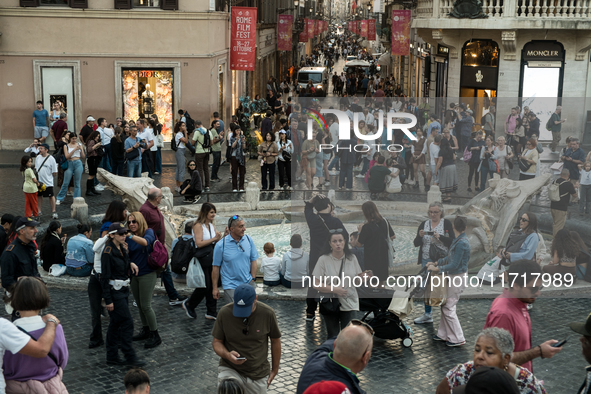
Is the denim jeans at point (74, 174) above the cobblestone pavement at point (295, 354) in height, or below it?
above

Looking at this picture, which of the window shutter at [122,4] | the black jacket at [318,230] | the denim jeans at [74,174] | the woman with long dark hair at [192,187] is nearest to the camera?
the black jacket at [318,230]

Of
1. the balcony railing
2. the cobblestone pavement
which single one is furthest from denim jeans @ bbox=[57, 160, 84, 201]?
the balcony railing

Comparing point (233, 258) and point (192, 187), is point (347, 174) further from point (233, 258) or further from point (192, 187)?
point (192, 187)

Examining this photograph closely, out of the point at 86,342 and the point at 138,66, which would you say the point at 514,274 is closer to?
the point at 86,342

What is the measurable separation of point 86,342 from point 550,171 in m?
5.82

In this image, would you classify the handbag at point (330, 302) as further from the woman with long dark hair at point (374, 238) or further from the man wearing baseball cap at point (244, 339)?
the man wearing baseball cap at point (244, 339)

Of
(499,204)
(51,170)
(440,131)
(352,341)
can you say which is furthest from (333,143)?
(51,170)

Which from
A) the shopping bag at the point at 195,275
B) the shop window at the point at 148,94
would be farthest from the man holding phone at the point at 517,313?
the shop window at the point at 148,94

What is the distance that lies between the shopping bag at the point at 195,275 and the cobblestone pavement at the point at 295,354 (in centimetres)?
50

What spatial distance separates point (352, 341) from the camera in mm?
4699

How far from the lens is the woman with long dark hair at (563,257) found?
28.2 ft

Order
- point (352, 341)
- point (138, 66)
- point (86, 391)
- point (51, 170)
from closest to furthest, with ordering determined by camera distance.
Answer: point (352, 341), point (86, 391), point (51, 170), point (138, 66)

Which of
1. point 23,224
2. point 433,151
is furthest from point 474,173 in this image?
point 23,224

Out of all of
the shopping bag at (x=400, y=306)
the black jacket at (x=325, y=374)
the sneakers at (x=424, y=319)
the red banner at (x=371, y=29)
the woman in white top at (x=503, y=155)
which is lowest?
the sneakers at (x=424, y=319)
